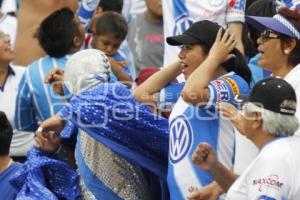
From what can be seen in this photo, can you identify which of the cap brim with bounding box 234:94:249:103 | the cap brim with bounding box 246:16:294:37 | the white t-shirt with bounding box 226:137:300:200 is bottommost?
the white t-shirt with bounding box 226:137:300:200

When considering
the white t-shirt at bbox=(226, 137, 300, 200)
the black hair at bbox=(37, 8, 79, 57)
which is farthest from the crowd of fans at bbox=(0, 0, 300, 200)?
the black hair at bbox=(37, 8, 79, 57)

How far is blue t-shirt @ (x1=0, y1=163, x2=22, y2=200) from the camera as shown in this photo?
6816 mm

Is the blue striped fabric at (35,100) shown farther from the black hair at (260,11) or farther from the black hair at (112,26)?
the black hair at (260,11)

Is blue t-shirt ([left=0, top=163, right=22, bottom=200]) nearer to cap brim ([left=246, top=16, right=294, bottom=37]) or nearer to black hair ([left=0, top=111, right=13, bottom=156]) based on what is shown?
black hair ([left=0, top=111, right=13, bottom=156])

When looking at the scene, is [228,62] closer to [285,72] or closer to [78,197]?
[285,72]

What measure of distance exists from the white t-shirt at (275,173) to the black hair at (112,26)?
314 centimetres

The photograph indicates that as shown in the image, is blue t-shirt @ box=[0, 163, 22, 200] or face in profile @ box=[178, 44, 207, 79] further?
blue t-shirt @ box=[0, 163, 22, 200]

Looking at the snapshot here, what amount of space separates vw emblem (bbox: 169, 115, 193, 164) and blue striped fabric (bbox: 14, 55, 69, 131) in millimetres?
1726

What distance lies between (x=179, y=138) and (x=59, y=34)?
205cm

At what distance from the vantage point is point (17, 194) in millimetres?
6660

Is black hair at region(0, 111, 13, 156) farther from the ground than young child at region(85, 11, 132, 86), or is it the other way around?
young child at region(85, 11, 132, 86)

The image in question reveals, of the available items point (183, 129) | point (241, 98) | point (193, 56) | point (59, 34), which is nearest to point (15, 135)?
point (59, 34)

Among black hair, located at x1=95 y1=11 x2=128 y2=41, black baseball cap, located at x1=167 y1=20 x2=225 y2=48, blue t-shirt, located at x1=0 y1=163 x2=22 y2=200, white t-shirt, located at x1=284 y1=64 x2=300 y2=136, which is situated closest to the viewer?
white t-shirt, located at x1=284 y1=64 x2=300 y2=136

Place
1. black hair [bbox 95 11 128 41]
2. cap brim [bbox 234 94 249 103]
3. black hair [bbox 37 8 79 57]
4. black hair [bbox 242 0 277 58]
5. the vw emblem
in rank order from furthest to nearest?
black hair [bbox 95 11 128 41] → black hair [bbox 37 8 79 57] → black hair [bbox 242 0 277 58] → the vw emblem → cap brim [bbox 234 94 249 103]
